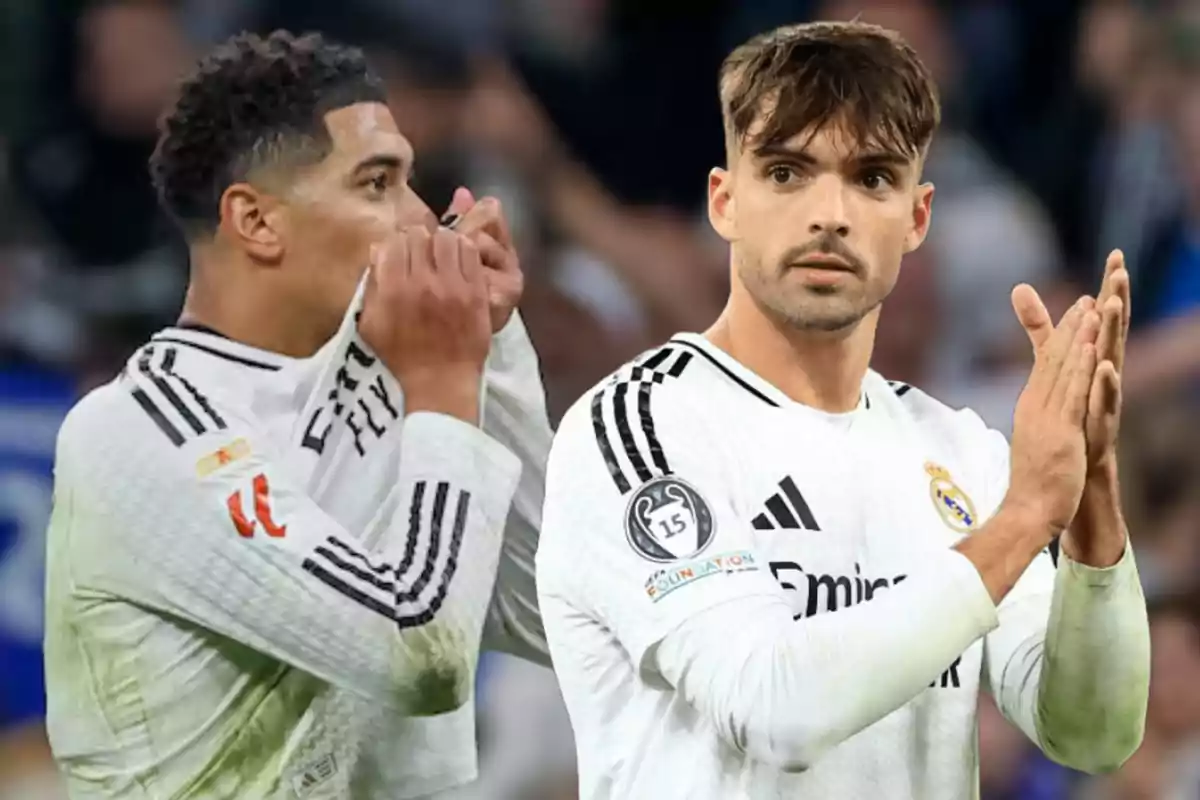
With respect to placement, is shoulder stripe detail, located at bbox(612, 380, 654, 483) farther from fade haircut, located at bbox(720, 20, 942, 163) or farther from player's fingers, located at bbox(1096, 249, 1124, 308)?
player's fingers, located at bbox(1096, 249, 1124, 308)

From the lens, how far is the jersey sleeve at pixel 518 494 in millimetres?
3508

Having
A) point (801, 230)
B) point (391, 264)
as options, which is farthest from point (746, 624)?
point (391, 264)

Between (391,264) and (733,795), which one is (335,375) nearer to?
(391,264)

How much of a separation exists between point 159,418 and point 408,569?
48cm

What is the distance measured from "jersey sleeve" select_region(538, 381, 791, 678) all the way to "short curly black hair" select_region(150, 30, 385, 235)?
0.97 meters

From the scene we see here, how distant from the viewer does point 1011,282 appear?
19.1 feet

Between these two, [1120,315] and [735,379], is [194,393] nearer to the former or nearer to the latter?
[735,379]

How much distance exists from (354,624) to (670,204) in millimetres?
2753

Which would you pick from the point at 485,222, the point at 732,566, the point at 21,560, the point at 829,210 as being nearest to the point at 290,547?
the point at 485,222

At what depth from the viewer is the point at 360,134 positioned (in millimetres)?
3518

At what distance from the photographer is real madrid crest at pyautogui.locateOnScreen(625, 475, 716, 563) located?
99.9 inches

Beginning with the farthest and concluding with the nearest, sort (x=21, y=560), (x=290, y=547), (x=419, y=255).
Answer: (x=21, y=560) < (x=419, y=255) < (x=290, y=547)

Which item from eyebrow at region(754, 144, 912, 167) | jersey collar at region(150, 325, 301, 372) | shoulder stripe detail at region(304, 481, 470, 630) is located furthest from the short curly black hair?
eyebrow at region(754, 144, 912, 167)

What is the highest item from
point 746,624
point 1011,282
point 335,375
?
point 1011,282
